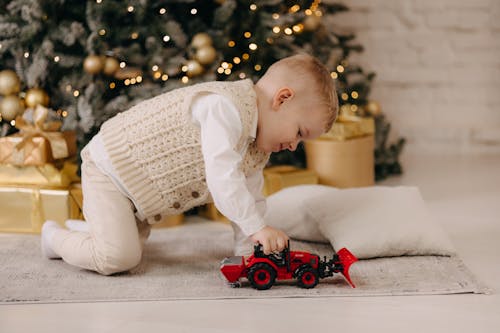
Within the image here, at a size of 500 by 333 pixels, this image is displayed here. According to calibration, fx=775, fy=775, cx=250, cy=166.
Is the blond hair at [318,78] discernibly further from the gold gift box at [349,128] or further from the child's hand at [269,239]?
the gold gift box at [349,128]

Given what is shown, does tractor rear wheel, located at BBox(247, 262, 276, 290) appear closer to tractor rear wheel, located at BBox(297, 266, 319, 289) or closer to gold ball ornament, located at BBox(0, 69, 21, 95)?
tractor rear wheel, located at BBox(297, 266, 319, 289)

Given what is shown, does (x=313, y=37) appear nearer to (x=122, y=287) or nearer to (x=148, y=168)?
(x=148, y=168)

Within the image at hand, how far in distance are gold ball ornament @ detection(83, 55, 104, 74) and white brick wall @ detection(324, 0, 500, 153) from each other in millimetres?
1286

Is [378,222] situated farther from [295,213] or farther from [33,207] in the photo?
[33,207]

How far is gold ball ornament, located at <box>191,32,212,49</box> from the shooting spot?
254cm

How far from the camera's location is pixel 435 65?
3484mm

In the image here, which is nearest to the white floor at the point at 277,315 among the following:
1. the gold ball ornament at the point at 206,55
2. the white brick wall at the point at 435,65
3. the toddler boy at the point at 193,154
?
the toddler boy at the point at 193,154

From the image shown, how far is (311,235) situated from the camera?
2133 mm

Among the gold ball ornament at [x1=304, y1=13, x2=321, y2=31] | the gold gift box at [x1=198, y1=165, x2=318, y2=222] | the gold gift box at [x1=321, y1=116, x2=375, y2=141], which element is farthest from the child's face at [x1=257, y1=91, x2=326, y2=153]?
the gold ball ornament at [x1=304, y1=13, x2=321, y2=31]

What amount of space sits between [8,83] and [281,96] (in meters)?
1.12

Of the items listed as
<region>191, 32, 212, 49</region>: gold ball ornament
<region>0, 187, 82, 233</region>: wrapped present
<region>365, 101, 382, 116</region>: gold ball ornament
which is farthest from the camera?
<region>365, 101, 382, 116</region>: gold ball ornament

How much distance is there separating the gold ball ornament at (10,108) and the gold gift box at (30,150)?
0.17m

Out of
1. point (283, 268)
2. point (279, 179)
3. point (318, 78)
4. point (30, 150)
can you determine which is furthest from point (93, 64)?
point (283, 268)

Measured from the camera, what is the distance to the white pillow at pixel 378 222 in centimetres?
194
